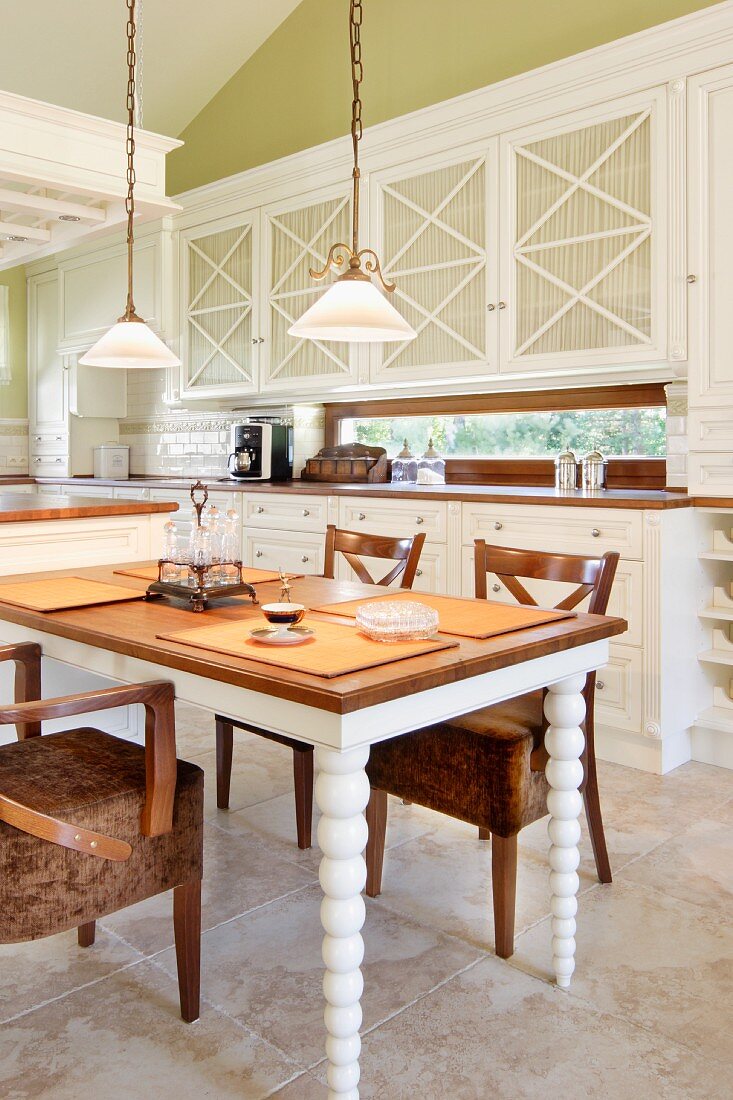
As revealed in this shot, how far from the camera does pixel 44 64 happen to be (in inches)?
206

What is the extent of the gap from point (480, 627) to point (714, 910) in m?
1.01

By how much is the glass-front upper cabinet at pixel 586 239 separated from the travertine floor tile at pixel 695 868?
167cm

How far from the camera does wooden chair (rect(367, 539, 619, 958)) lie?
1.88 metres

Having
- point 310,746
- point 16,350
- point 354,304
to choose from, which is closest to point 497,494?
point 310,746

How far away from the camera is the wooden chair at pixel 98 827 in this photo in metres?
1.45

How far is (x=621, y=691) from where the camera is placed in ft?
10.5

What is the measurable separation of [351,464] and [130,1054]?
3.27 metres

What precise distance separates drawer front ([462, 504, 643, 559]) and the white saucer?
1.71 meters

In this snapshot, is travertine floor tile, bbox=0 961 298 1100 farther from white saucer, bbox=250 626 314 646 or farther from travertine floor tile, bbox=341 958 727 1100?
white saucer, bbox=250 626 314 646

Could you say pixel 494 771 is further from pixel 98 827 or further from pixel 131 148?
pixel 131 148

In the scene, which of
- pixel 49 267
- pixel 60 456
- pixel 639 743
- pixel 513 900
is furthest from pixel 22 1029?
pixel 49 267

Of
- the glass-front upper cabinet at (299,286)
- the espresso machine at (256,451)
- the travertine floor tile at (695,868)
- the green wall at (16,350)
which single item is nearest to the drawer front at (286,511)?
the espresso machine at (256,451)

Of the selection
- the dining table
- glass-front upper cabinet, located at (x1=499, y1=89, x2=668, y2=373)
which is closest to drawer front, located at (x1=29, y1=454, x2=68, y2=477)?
glass-front upper cabinet, located at (x1=499, y1=89, x2=668, y2=373)

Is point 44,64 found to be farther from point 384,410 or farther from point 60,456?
point 384,410
